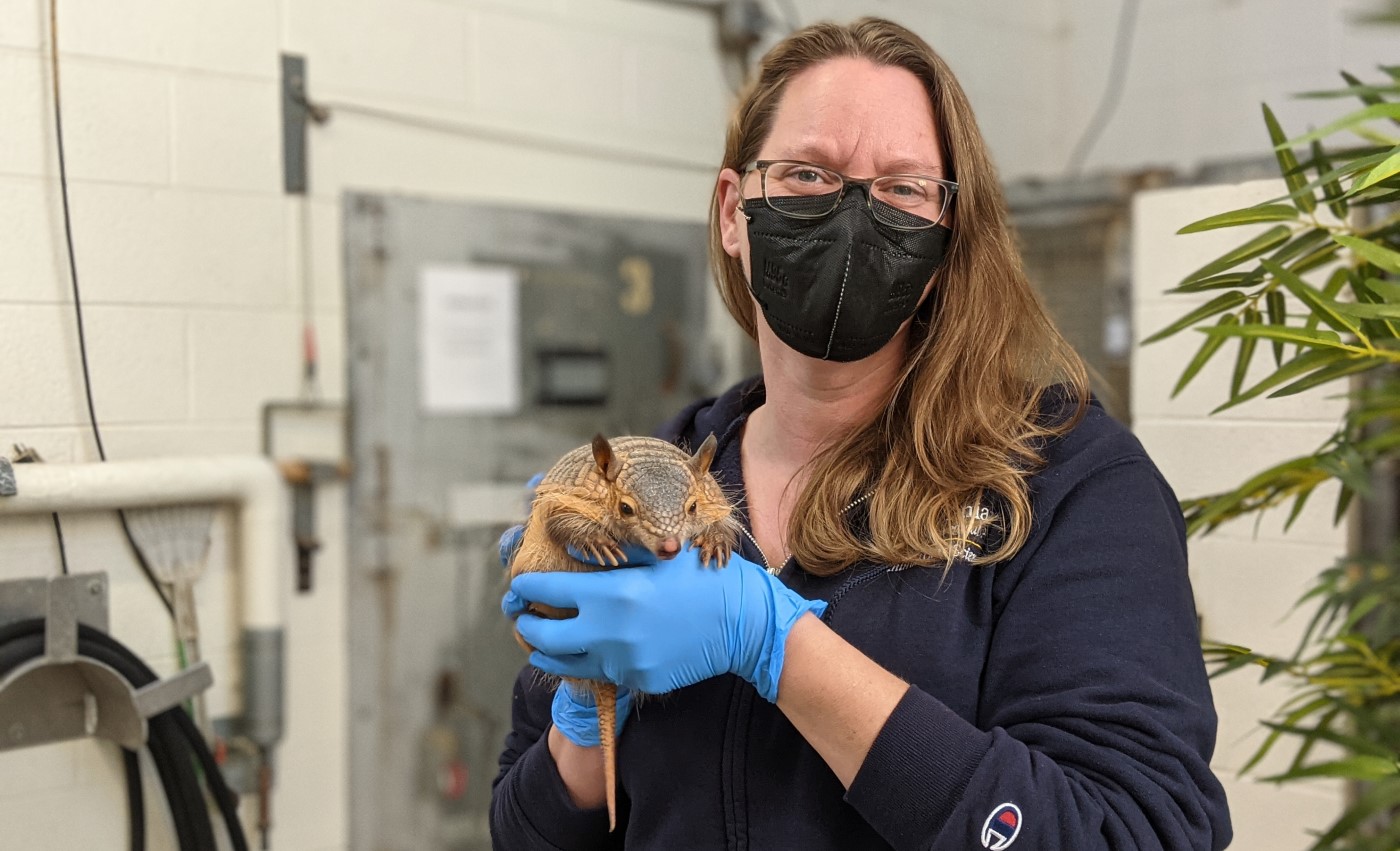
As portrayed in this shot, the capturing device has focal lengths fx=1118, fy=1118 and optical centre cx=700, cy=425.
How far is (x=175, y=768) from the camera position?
1.64 m

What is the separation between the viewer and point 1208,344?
144 cm

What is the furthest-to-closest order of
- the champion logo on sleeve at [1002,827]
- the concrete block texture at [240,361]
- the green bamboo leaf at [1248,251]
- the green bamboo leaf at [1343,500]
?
1. the concrete block texture at [240,361]
2. the green bamboo leaf at [1343,500]
3. the green bamboo leaf at [1248,251]
4. the champion logo on sleeve at [1002,827]

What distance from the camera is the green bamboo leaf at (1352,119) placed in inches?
42.2

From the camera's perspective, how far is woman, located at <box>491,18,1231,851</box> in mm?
953

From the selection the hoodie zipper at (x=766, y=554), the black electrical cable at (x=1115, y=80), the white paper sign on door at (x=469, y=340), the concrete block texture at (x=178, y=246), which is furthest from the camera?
the black electrical cable at (x=1115, y=80)

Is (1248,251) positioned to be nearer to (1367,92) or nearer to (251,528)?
(1367,92)

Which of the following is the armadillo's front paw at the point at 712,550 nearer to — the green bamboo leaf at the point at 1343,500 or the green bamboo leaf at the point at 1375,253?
the green bamboo leaf at the point at 1375,253

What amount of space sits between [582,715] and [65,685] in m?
0.81

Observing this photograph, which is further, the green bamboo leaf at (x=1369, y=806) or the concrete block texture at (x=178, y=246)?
the concrete block texture at (x=178, y=246)

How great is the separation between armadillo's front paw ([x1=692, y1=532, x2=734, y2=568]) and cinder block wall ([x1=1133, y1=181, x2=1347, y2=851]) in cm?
104

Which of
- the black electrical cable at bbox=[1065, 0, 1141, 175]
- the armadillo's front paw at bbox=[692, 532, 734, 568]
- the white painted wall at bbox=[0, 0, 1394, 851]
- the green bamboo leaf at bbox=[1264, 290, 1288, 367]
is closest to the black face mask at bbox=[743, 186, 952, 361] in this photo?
the armadillo's front paw at bbox=[692, 532, 734, 568]

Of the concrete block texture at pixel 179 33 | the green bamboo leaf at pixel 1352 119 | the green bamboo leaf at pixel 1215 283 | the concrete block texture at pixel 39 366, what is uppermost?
the concrete block texture at pixel 179 33

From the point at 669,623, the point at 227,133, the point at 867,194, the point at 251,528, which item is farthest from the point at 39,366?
the point at 867,194

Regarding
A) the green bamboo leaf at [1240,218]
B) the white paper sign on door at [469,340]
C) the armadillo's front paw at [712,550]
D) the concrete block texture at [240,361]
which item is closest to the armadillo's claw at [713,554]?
the armadillo's front paw at [712,550]
